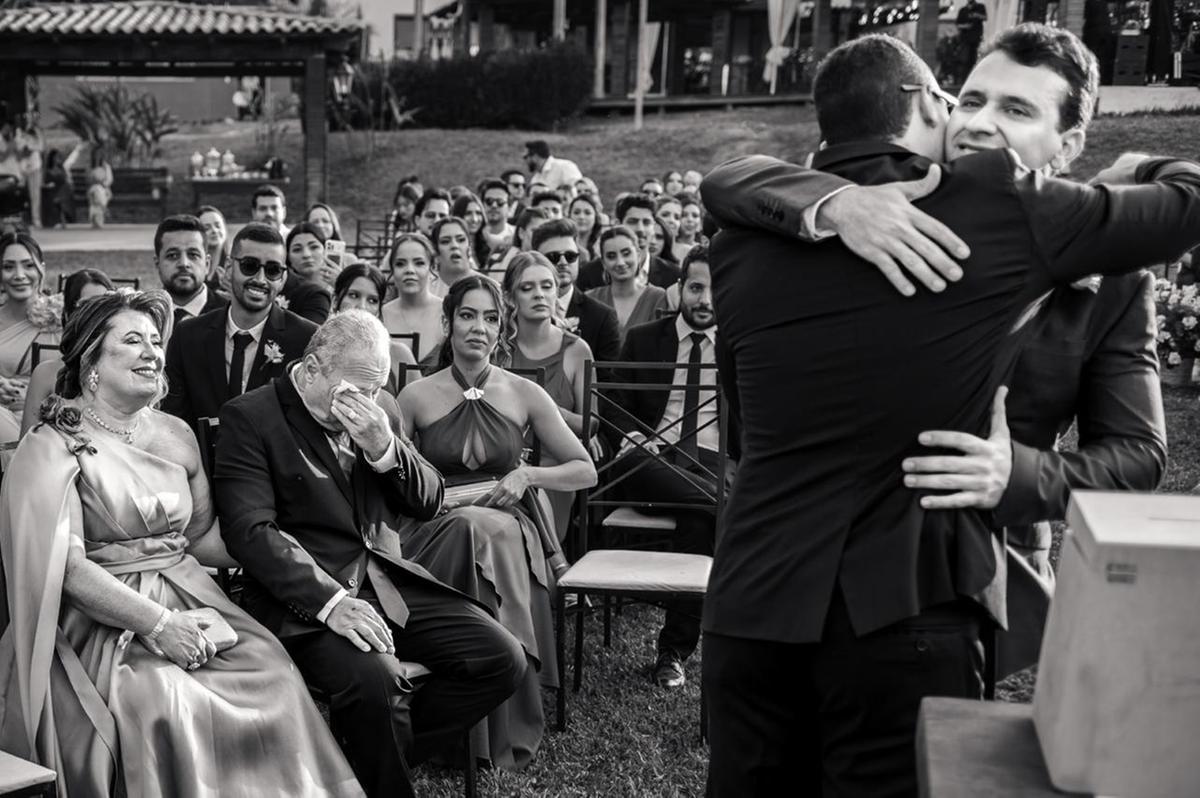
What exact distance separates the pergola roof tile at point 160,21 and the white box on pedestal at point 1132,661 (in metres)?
20.1

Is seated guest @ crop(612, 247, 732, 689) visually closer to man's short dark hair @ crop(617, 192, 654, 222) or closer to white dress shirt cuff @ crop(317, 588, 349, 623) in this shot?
white dress shirt cuff @ crop(317, 588, 349, 623)

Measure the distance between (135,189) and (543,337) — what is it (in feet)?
61.7

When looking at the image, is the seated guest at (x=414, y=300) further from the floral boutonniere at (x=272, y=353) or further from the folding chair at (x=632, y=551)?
the floral boutonniere at (x=272, y=353)

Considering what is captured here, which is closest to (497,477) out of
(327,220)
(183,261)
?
(183,261)

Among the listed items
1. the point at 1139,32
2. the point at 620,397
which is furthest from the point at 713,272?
the point at 1139,32

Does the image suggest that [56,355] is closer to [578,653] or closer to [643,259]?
[578,653]

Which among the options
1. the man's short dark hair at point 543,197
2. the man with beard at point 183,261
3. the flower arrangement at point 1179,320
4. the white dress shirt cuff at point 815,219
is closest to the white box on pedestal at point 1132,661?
the white dress shirt cuff at point 815,219

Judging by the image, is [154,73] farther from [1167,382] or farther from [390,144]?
[1167,382]

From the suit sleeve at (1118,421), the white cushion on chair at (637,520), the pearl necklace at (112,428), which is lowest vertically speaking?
the white cushion on chair at (637,520)

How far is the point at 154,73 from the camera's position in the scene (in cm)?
2214

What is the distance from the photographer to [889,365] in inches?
78.0

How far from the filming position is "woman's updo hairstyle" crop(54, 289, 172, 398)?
3742 millimetres

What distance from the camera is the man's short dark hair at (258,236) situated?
5852 millimetres

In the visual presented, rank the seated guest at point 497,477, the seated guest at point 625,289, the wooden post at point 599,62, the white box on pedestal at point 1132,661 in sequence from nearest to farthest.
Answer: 1. the white box on pedestal at point 1132,661
2. the seated guest at point 497,477
3. the seated guest at point 625,289
4. the wooden post at point 599,62
